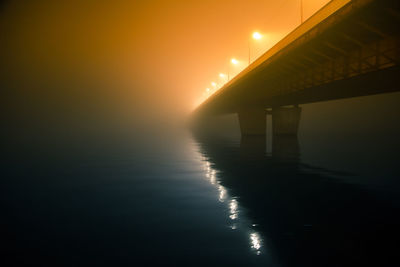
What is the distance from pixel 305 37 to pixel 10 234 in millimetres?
19564

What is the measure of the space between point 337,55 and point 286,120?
1196 inches

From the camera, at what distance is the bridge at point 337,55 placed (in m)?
17.3

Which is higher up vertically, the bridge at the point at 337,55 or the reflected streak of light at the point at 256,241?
the bridge at the point at 337,55

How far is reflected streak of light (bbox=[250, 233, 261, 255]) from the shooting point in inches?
302

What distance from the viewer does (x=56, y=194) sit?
45.7ft

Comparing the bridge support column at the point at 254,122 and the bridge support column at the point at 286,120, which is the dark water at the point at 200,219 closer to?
the bridge support column at the point at 286,120

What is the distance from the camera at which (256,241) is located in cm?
812

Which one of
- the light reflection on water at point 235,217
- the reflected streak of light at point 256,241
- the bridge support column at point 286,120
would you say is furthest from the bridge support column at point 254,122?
the reflected streak of light at point 256,241

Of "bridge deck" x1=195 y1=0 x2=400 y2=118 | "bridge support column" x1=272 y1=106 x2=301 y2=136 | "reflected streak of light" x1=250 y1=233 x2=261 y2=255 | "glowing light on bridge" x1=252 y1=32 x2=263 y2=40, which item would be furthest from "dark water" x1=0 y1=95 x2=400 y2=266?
"bridge support column" x1=272 y1=106 x2=301 y2=136

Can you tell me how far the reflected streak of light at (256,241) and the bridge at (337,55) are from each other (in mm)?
12038

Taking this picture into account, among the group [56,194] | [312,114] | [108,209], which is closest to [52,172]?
[56,194]

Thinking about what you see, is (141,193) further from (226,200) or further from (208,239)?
(208,239)

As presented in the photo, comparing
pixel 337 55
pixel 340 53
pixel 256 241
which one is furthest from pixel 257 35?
pixel 256 241

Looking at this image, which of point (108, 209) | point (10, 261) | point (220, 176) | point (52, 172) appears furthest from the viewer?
point (52, 172)
